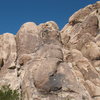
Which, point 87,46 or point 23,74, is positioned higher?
point 87,46

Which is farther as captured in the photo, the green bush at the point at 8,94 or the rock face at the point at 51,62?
the rock face at the point at 51,62

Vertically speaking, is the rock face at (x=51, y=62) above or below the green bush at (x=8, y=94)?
above

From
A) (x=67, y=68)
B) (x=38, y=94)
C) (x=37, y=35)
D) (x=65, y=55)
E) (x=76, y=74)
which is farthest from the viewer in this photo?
(x=37, y=35)

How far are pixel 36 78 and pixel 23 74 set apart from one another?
3702mm

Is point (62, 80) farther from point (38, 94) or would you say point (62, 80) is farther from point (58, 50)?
point (58, 50)

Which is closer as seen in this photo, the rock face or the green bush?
the green bush

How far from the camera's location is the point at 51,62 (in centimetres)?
2725

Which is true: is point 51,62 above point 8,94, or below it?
above

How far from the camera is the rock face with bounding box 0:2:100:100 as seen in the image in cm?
2556

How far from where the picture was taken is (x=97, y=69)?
31078mm

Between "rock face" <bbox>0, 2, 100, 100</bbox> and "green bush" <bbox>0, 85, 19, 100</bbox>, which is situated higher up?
"rock face" <bbox>0, 2, 100, 100</bbox>

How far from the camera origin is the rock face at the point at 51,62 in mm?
25562

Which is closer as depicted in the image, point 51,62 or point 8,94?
point 8,94

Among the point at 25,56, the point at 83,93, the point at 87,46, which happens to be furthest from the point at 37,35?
the point at 83,93
